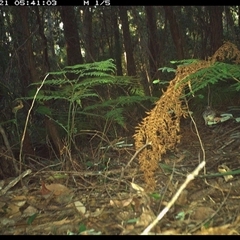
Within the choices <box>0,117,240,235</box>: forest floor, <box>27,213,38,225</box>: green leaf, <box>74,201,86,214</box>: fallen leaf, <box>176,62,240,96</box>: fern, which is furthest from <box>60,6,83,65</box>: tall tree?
<box>27,213,38,225</box>: green leaf

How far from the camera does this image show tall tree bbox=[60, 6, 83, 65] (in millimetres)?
5746

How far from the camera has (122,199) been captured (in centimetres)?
225

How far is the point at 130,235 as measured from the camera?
177 cm

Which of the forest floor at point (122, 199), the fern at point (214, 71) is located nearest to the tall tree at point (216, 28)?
the forest floor at point (122, 199)

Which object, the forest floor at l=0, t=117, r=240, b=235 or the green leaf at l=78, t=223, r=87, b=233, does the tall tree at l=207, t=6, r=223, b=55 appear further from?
the green leaf at l=78, t=223, r=87, b=233

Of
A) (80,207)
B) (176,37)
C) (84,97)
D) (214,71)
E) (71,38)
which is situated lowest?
(80,207)

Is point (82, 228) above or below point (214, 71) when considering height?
below

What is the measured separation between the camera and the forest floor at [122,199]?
6.22 ft

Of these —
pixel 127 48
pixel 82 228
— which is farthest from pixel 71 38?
pixel 82 228

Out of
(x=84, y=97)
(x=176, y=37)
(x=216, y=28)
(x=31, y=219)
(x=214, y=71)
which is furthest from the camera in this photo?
(x=216, y=28)

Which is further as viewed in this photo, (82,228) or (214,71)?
(214,71)

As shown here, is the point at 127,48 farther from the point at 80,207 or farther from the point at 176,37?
the point at 80,207

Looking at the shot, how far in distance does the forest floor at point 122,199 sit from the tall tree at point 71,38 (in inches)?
114

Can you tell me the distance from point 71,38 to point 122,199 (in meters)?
4.10
